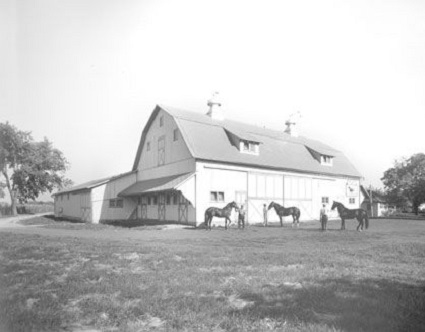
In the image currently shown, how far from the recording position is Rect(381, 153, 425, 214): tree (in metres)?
58.6

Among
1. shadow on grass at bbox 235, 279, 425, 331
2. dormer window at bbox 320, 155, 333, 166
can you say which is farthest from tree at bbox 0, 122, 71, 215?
shadow on grass at bbox 235, 279, 425, 331

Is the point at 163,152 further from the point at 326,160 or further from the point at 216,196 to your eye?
the point at 326,160

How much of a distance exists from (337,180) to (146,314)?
109 ft

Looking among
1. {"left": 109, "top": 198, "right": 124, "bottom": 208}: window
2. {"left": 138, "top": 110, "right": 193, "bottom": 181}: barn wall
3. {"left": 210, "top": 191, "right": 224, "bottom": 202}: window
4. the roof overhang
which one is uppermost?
{"left": 138, "top": 110, "right": 193, "bottom": 181}: barn wall

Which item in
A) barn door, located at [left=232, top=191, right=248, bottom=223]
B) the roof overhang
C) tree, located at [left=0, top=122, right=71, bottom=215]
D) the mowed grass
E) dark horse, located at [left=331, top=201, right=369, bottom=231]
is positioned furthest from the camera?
tree, located at [left=0, top=122, right=71, bottom=215]

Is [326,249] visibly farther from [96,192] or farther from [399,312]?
[96,192]

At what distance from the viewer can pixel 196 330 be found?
5008 mm

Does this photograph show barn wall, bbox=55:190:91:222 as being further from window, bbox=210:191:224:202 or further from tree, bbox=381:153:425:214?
tree, bbox=381:153:425:214

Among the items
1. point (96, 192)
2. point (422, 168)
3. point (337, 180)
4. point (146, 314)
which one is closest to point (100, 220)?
point (96, 192)

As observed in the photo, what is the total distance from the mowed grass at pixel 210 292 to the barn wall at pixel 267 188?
14687 millimetres

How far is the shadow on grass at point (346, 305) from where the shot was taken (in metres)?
5.30

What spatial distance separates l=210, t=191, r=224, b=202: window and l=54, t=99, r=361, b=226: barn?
0.07 metres

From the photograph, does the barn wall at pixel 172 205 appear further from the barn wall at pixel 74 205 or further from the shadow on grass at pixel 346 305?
the shadow on grass at pixel 346 305

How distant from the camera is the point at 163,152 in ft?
98.0
